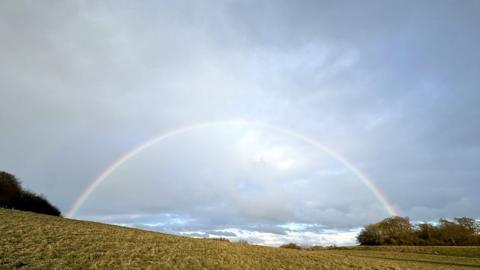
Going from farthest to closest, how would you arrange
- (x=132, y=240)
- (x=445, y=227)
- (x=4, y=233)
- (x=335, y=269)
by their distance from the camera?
(x=445, y=227)
(x=132, y=240)
(x=335, y=269)
(x=4, y=233)

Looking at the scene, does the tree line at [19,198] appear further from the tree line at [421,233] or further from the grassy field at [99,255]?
the tree line at [421,233]

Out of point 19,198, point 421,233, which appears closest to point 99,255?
point 19,198

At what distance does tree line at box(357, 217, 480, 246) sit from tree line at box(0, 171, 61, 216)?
256 ft

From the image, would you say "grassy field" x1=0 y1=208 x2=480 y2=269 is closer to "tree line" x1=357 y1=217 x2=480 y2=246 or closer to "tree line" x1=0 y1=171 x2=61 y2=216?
"tree line" x1=0 y1=171 x2=61 y2=216

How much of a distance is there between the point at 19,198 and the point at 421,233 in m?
92.3

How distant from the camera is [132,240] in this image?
29.1 m

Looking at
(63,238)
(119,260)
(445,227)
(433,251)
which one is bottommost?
(119,260)

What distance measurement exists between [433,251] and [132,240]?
176 ft

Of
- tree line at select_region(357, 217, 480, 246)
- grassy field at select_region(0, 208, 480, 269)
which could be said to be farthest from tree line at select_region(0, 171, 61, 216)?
tree line at select_region(357, 217, 480, 246)

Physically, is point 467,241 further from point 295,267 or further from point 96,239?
point 96,239

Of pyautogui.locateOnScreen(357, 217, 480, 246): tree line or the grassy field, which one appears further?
pyautogui.locateOnScreen(357, 217, 480, 246): tree line

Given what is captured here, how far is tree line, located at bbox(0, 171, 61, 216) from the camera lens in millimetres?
59594

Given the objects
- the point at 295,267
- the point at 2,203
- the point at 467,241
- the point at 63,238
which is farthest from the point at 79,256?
the point at 467,241

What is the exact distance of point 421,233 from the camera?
101 m
